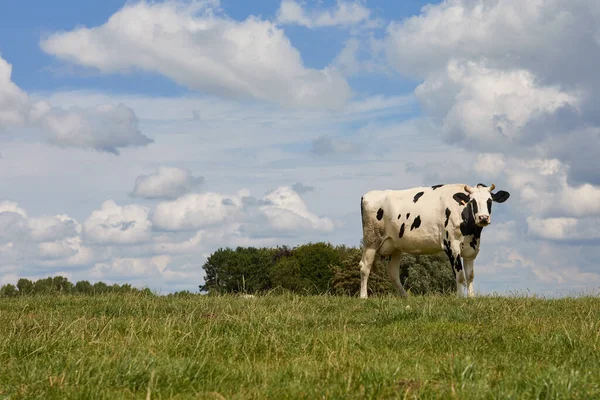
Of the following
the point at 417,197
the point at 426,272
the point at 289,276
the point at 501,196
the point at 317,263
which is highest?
the point at 317,263

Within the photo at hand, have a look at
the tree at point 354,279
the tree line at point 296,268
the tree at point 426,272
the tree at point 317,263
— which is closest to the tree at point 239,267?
the tree line at point 296,268

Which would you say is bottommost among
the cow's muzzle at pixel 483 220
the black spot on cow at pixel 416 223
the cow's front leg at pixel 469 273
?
the cow's front leg at pixel 469 273

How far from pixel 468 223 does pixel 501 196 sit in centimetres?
160

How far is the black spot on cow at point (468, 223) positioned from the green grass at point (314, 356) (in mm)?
6523

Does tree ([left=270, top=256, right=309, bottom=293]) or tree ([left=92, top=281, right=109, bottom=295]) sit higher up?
tree ([left=270, top=256, right=309, bottom=293])

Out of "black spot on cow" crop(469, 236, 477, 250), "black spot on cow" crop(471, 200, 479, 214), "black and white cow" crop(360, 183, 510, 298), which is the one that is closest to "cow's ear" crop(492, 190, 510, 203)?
"black and white cow" crop(360, 183, 510, 298)

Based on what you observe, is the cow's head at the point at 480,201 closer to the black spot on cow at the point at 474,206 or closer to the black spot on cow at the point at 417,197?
the black spot on cow at the point at 474,206

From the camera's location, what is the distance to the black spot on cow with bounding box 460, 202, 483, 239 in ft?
62.6

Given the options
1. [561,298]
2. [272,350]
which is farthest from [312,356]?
[561,298]

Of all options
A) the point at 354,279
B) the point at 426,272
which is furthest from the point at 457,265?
the point at 426,272

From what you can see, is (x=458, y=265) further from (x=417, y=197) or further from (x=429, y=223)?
(x=417, y=197)

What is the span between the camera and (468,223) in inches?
752

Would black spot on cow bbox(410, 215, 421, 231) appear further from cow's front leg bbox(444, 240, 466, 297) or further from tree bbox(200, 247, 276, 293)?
tree bbox(200, 247, 276, 293)

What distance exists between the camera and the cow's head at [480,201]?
1838 cm
